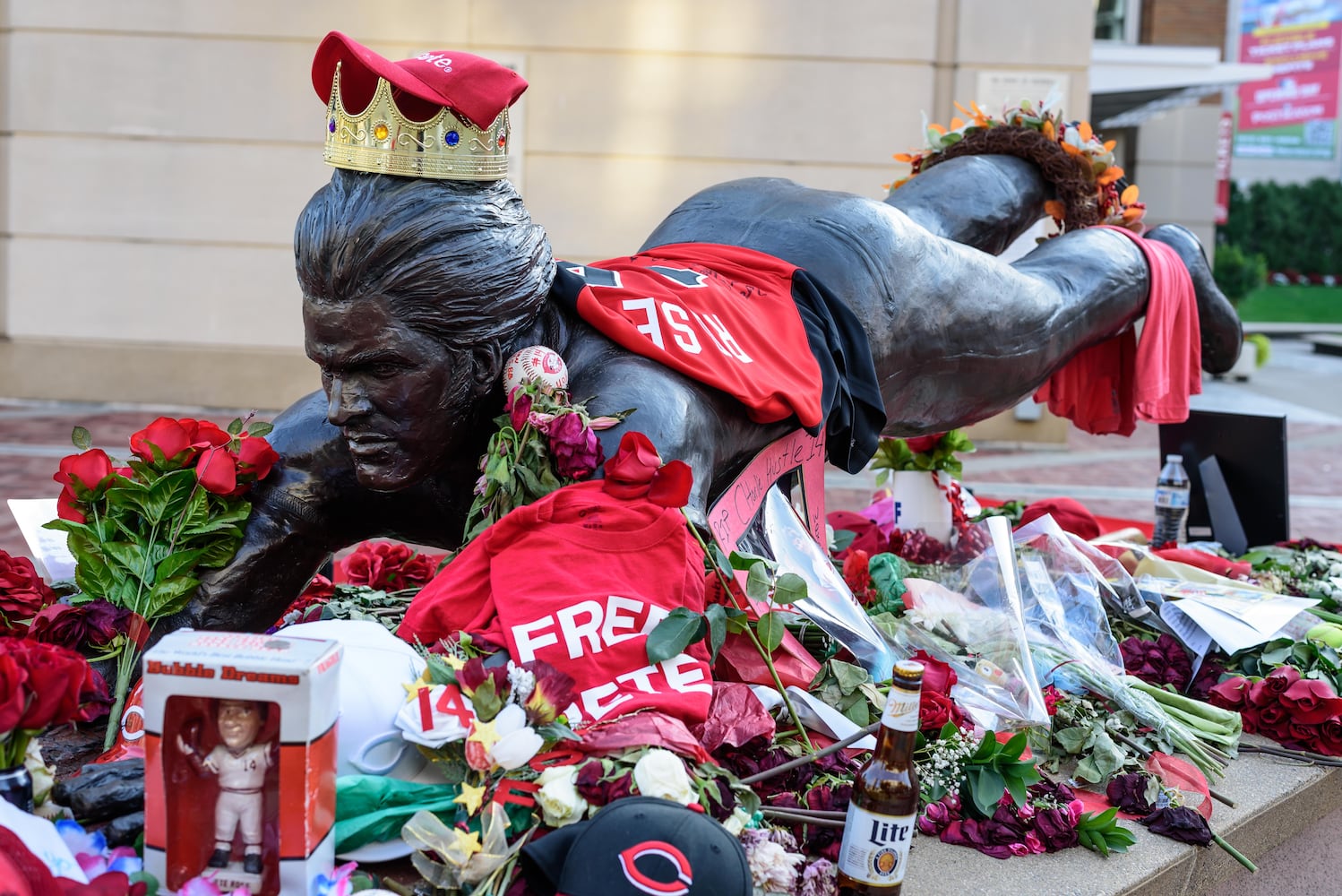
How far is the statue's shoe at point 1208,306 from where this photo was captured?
12.8 feet

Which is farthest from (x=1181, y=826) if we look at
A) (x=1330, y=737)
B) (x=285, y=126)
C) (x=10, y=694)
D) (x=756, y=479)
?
(x=285, y=126)

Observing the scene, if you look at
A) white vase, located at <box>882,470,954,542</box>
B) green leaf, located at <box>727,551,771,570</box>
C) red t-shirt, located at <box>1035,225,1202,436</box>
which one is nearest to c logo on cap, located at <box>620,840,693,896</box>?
green leaf, located at <box>727,551,771,570</box>

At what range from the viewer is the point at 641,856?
166cm

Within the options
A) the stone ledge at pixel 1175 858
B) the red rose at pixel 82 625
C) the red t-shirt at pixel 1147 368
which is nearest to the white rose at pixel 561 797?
the stone ledge at pixel 1175 858

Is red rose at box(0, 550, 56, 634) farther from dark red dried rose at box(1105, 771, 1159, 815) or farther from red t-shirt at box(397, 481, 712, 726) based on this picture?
dark red dried rose at box(1105, 771, 1159, 815)

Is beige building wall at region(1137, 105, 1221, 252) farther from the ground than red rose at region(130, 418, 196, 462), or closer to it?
farther from the ground

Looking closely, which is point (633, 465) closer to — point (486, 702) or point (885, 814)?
point (486, 702)

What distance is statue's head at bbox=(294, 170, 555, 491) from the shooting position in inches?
83.8

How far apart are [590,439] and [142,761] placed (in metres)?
0.84

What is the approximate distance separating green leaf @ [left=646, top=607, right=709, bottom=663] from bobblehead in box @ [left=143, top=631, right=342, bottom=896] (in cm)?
53

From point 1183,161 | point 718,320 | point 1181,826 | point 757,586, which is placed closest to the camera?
point 757,586

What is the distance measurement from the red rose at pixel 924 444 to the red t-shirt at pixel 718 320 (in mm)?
1514

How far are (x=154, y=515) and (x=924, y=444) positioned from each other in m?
2.49

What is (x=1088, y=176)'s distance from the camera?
3787mm
